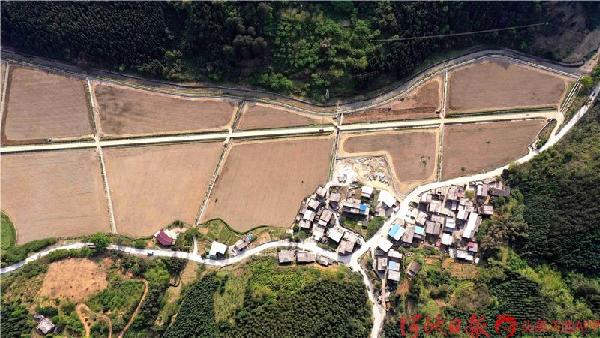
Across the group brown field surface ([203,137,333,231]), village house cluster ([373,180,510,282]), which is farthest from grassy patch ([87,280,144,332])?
village house cluster ([373,180,510,282])

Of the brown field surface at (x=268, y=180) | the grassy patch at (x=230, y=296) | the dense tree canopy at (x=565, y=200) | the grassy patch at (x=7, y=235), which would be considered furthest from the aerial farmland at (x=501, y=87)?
the grassy patch at (x=7, y=235)

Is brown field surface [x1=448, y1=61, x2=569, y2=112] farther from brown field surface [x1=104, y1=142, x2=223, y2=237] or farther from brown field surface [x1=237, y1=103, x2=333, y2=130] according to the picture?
brown field surface [x1=104, y1=142, x2=223, y2=237]

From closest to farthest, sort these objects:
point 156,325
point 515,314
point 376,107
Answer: point 515,314, point 156,325, point 376,107

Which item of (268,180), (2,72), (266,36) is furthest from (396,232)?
(2,72)

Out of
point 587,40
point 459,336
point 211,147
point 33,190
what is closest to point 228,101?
point 211,147

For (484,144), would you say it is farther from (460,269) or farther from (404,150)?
(460,269)

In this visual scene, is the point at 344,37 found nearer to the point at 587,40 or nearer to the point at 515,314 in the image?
the point at 587,40
